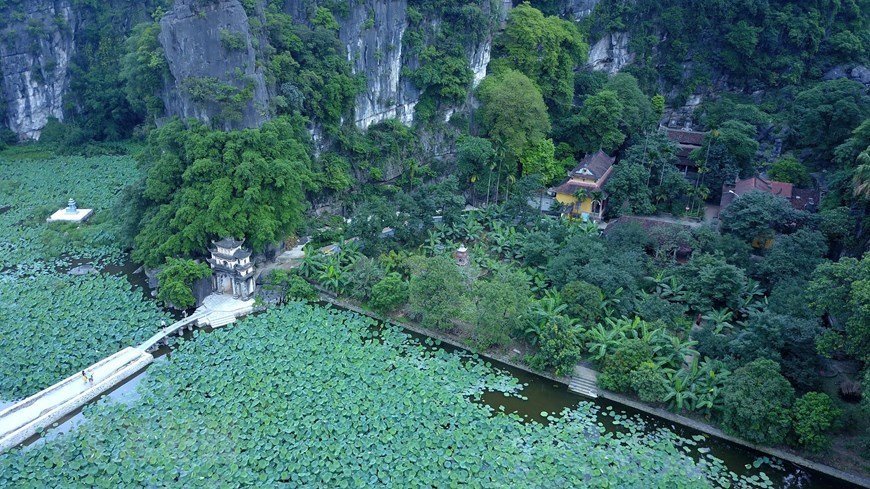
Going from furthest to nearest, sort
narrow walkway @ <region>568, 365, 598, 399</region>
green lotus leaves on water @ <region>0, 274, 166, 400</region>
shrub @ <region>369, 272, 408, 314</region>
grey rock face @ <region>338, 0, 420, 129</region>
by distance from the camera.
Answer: grey rock face @ <region>338, 0, 420, 129</region>, shrub @ <region>369, 272, 408, 314</region>, narrow walkway @ <region>568, 365, 598, 399</region>, green lotus leaves on water @ <region>0, 274, 166, 400</region>

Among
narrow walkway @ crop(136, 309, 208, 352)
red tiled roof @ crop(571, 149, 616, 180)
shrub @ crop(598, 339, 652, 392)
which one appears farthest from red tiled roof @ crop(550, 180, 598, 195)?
narrow walkway @ crop(136, 309, 208, 352)

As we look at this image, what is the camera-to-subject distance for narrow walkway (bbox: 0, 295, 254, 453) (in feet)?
57.9

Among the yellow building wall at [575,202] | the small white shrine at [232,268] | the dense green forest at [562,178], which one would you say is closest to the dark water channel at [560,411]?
the dense green forest at [562,178]

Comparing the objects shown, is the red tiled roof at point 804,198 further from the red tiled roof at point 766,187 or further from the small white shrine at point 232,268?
the small white shrine at point 232,268

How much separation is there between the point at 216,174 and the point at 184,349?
7.79m

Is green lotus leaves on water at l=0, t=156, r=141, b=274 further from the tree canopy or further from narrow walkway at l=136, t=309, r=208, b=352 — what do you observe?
narrow walkway at l=136, t=309, r=208, b=352

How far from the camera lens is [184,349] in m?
21.4

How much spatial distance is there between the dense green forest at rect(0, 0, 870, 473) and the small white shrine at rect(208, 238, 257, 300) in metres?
0.71

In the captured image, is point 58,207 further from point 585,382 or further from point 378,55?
point 585,382

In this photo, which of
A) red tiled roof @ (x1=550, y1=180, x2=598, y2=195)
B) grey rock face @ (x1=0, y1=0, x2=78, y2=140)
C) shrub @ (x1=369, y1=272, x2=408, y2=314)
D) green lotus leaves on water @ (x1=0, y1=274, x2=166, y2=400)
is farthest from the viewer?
grey rock face @ (x1=0, y1=0, x2=78, y2=140)

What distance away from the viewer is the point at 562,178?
116 feet

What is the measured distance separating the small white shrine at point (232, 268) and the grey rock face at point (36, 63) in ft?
86.7

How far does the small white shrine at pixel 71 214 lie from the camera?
103ft

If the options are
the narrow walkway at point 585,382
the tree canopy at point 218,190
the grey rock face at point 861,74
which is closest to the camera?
the narrow walkway at point 585,382
